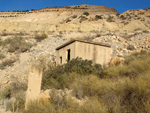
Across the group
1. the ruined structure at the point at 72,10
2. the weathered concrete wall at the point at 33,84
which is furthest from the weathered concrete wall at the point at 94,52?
the ruined structure at the point at 72,10

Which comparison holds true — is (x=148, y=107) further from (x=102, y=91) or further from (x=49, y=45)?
(x=49, y=45)

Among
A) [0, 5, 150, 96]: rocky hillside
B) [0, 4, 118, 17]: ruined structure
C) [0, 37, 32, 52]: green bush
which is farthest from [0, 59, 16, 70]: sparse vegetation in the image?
[0, 4, 118, 17]: ruined structure

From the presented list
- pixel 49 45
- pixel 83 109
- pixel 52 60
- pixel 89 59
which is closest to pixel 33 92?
pixel 83 109

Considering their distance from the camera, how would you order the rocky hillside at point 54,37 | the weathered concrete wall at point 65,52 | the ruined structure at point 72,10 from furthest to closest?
the ruined structure at point 72,10
the rocky hillside at point 54,37
the weathered concrete wall at point 65,52

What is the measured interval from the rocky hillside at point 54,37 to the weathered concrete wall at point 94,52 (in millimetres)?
2361

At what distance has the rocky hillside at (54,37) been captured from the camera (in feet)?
52.6

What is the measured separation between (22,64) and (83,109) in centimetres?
1140

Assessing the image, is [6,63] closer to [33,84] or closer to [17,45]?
[17,45]

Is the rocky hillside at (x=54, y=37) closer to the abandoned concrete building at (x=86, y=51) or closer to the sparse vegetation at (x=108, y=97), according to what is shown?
the abandoned concrete building at (x=86, y=51)

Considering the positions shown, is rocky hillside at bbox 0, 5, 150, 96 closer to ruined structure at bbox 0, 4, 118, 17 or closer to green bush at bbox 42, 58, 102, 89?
ruined structure at bbox 0, 4, 118, 17

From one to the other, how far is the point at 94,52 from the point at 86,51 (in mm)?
578

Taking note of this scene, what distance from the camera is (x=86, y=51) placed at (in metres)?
12.3

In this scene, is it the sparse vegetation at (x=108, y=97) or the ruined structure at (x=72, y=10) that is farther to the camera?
the ruined structure at (x=72, y=10)

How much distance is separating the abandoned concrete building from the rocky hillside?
242 cm
